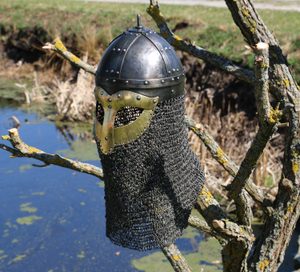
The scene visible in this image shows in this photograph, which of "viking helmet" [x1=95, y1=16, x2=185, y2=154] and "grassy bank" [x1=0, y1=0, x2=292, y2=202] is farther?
"grassy bank" [x1=0, y1=0, x2=292, y2=202]

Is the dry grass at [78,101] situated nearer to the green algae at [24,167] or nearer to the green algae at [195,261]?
the green algae at [24,167]

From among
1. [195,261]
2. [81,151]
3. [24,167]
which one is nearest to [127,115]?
[195,261]

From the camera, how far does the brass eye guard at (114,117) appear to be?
242cm

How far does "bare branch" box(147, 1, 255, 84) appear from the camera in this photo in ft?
12.8

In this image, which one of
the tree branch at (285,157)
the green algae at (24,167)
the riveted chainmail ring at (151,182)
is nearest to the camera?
the riveted chainmail ring at (151,182)

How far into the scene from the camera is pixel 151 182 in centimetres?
270

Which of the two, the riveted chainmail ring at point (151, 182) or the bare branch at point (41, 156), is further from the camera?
the bare branch at point (41, 156)

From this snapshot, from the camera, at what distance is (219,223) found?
A: 286 centimetres

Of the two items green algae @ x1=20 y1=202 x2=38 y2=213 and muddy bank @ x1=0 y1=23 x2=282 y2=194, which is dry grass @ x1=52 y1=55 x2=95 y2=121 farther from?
green algae @ x1=20 y1=202 x2=38 y2=213

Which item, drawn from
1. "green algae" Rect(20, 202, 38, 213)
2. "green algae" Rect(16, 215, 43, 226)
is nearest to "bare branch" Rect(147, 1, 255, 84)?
"green algae" Rect(16, 215, 43, 226)

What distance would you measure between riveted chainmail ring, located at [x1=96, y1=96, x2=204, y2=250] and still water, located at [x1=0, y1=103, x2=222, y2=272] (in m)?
3.99

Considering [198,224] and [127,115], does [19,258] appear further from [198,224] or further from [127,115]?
[127,115]

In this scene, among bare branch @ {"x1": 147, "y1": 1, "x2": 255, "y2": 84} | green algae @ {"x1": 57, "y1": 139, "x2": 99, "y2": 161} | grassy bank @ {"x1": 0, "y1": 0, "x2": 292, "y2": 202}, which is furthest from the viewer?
green algae @ {"x1": 57, "y1": 139, "x2": 99, "y2": 161}

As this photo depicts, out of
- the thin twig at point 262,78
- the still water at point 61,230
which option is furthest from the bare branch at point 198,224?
the still water at point 61,230
